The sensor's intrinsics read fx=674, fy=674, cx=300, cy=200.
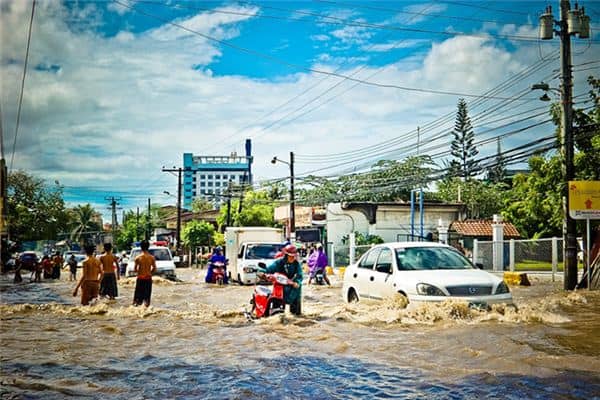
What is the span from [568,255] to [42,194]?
7037 centimetres

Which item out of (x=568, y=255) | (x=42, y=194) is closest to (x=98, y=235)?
(x=42, y=194)

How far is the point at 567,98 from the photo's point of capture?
63.4 ft

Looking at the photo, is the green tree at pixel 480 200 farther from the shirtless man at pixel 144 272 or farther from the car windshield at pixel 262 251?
the shirtless man at pixel 144 272

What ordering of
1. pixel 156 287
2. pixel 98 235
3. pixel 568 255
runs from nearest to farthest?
pixel 568 255 < pixel 156 287 < pixel 98 235

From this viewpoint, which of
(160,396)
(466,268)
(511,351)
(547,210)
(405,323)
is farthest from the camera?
(547,210)

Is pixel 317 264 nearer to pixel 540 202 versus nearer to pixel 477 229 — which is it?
pixel 540 202

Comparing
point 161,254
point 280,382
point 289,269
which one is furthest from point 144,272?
point 161,254

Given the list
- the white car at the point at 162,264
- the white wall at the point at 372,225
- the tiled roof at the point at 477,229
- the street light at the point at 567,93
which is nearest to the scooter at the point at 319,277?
the white car at the point at 162,264

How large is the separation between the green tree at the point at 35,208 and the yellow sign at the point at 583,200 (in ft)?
198

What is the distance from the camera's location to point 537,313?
469 inches

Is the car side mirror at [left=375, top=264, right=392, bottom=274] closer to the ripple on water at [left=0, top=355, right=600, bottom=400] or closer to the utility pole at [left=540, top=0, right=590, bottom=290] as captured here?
the ripple on water at [left=0, top=355, right=600, bottom=400]

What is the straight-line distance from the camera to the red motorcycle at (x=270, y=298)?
11.8 meters

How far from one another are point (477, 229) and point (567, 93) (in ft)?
80.6

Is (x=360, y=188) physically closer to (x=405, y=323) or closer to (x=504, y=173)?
(x=504, y=173)
